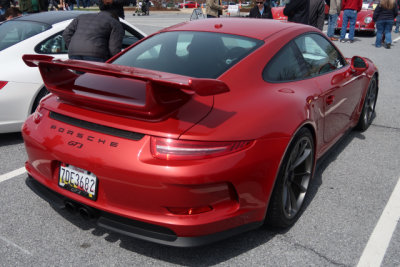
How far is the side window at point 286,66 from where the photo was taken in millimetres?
2934

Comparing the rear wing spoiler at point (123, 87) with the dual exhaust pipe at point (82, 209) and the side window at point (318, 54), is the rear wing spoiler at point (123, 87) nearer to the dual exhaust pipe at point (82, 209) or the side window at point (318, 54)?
the dual exhaust pipe at point (82, 209)

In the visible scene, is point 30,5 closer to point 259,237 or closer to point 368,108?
point 368,108

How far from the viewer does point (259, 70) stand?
9.36 feet

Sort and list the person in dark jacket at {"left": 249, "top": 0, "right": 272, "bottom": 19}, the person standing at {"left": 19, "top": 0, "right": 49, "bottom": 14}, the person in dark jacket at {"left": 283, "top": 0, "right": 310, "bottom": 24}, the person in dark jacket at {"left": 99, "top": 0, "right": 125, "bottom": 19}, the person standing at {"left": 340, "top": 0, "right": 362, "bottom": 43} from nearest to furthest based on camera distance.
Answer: the person in dark jacket at {"left": 99, "top": 0, "right": 125, "bottom": 19} < the person in dark jacket at {"left": 283, "top": 0, "right": 310, "bottom": 24} < the person in dark jacket at {"left": 249, "top": 0, "right": 272, "bottom": 19} < the person standing at {"left": 19, "top": 0, "right": 49, "bottom": 14} < the person standing at {"left": 340, "top": 0, "right": 362, "bottom": 43}

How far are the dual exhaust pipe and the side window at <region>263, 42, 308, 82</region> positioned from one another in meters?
1.46

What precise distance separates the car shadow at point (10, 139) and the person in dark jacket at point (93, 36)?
3.74 feet

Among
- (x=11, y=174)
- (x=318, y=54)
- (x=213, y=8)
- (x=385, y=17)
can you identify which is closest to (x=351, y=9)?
(x=385, y=17)

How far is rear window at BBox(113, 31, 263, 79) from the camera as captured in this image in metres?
2.86

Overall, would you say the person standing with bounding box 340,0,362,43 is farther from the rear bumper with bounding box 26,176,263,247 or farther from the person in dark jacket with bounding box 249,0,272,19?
the rear bumper with bounding box 26,176,263,247

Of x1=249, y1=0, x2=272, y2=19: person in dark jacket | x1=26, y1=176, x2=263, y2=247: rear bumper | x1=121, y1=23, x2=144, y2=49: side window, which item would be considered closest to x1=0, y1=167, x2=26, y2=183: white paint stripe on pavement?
x1=26, y1=176, x2=263, y2=247: rear bumper

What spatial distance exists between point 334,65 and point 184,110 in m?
2.13

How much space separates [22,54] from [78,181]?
2.69m

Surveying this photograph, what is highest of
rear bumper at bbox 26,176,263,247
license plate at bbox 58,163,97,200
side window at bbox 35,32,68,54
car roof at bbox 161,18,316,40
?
car roof at bbox 161,18,316,40

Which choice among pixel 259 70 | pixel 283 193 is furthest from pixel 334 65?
pixel 283 193
